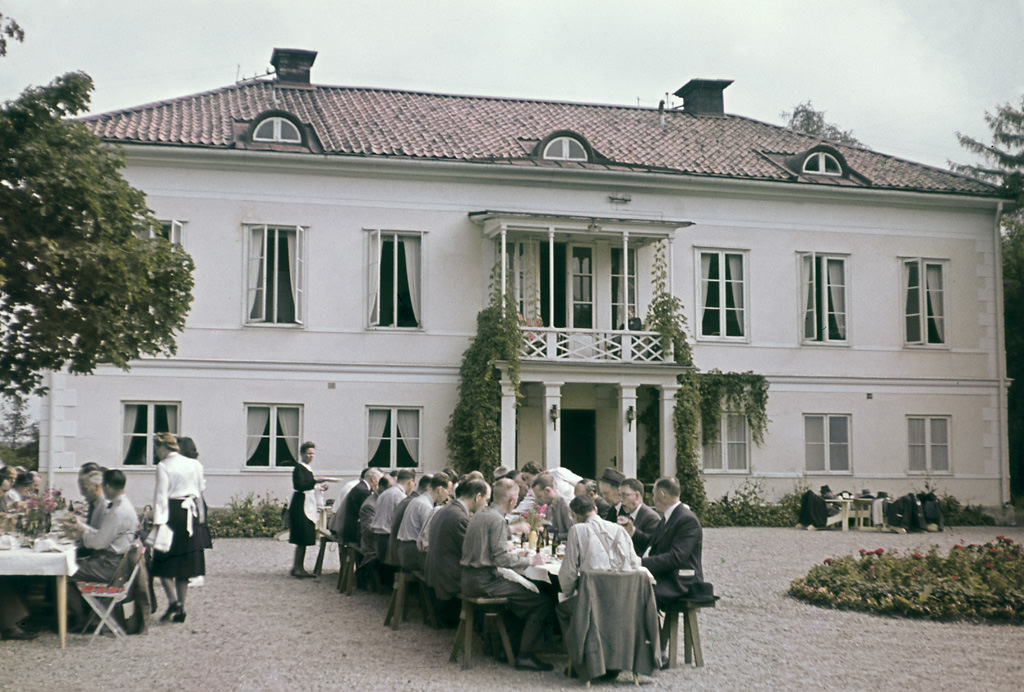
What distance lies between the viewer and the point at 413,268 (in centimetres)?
2255

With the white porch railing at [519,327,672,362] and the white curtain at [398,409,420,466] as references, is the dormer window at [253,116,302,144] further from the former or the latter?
the white porch railing at [519,327,672,362]

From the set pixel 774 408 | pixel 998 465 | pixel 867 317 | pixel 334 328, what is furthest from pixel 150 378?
pixel 998 465

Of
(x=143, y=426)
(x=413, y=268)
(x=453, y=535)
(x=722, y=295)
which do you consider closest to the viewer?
(x=453, y=535)

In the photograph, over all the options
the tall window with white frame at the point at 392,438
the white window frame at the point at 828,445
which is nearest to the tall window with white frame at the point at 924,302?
the white window frame at the point at 828,445

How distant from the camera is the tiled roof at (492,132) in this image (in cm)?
2236

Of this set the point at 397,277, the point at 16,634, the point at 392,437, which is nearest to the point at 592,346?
the point at 397,277

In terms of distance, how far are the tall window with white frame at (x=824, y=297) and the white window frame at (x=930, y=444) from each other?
2.91 m

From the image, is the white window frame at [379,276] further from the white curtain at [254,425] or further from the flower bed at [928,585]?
the flower bed at [928,585]

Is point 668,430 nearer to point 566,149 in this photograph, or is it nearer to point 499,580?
point 566,149

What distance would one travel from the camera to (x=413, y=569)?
431 inches

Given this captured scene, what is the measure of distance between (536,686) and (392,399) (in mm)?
14252

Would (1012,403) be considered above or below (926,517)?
above

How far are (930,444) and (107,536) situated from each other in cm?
2080

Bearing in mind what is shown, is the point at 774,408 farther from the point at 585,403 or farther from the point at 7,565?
the point at 7,565
